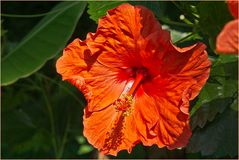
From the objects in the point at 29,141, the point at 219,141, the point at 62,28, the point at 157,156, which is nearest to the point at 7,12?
the point at 62,28

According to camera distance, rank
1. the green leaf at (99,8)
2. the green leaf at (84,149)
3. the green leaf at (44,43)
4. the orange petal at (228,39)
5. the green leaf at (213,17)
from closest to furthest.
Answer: the orange petal at (228,39) < the green leaf at (213,17) < the green leaf at (99,8) < the green leaf at (44,43) < the green leaf at (84,149)

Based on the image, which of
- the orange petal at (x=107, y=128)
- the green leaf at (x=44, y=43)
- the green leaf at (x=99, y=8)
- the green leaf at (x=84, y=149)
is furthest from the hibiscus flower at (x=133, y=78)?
the green leaf at (x=84, y=149)

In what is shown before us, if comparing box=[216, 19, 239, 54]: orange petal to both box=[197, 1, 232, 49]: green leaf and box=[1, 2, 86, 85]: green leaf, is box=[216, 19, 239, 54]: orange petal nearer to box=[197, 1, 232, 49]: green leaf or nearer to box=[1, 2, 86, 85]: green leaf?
box=[197, 1, 232, 49]: green leaf

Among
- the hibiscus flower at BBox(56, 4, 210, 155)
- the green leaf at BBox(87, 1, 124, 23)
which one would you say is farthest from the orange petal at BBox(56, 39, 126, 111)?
the green leaf at BBox(87, 1, 124, 23)

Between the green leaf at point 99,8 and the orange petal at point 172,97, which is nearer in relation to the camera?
the orange petal at point 172,97

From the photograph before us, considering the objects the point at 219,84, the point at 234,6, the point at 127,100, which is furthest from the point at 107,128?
the point at 234,6

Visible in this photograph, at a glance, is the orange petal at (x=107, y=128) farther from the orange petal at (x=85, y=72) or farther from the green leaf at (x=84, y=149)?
the green leaf at (x=84, y=149)

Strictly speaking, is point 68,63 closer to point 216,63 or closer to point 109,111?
point 109,111

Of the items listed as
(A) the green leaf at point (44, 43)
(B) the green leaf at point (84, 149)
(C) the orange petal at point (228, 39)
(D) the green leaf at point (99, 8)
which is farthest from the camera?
(B) the green leaf at point (84, 149)

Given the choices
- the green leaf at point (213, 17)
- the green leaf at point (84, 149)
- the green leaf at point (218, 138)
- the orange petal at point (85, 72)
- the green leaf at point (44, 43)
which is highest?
the green leaf at point (213, 17)
